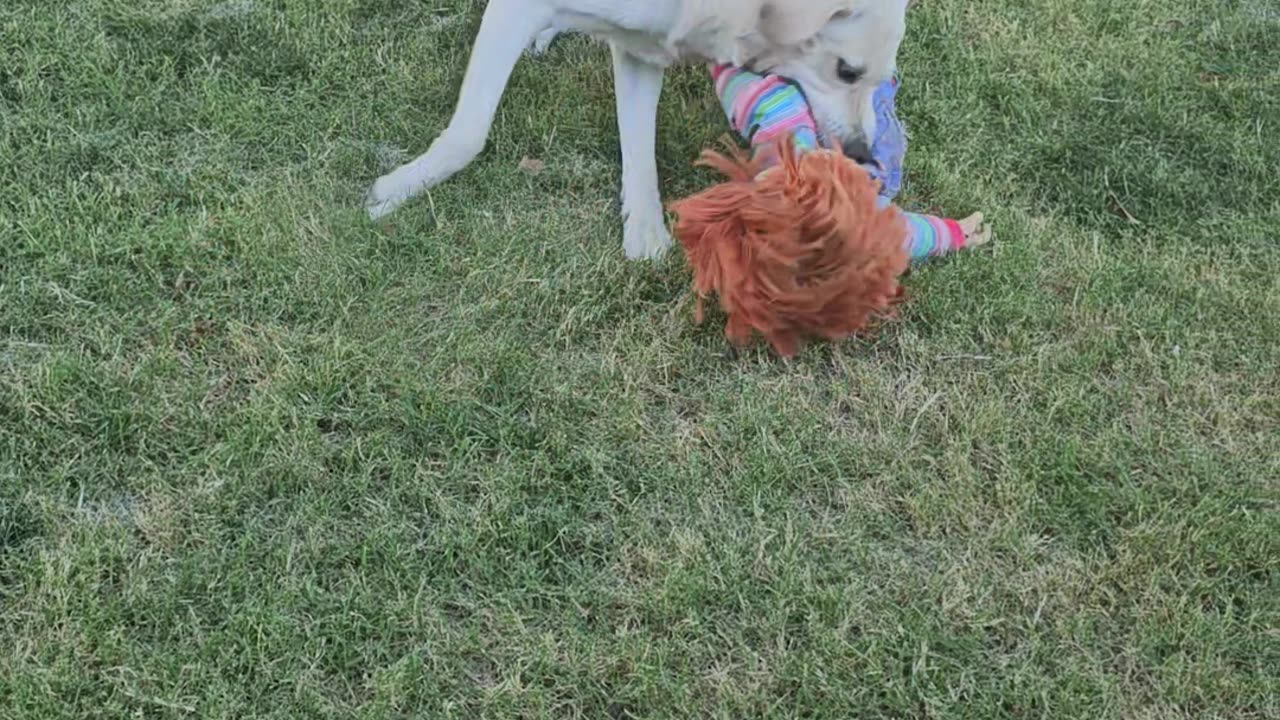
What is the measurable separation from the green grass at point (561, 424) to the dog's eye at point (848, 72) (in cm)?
40

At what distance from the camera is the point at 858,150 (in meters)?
2.75

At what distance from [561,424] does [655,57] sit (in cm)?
101

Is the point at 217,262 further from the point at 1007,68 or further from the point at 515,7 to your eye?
the point at 1007,68

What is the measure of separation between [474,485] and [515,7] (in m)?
1.12

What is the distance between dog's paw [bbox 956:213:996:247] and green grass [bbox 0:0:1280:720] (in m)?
0.06

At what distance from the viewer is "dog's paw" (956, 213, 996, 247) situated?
2734mm

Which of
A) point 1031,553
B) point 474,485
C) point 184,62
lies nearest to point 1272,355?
point 1031,553

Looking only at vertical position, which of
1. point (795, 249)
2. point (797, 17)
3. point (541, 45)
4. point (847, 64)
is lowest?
point (541, 45)

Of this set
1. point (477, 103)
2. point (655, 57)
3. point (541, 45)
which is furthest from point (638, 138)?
→ point (541, 45)

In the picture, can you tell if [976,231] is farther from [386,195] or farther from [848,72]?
[386,195]

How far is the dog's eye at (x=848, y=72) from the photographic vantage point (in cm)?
271

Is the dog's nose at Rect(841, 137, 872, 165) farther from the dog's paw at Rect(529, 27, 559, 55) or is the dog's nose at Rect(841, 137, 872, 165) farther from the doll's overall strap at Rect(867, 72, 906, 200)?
the dog's paw at Rect(529, 27, 559, 55)

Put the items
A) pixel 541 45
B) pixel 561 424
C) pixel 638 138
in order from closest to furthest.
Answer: pixel 561 424, pixel 638 138, pixel 541 45

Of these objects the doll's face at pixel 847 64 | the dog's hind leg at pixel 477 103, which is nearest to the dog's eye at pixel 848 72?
the doll's face at pixel 847 64
